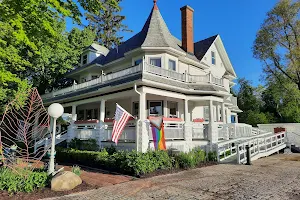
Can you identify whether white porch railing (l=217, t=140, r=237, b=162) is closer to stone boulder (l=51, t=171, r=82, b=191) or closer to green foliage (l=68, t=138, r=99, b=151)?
green foliage (l=68, t=138, r=99, b=151)

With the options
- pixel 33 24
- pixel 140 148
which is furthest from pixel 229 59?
pixel 33 24

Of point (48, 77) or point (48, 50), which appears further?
point (48, 77)

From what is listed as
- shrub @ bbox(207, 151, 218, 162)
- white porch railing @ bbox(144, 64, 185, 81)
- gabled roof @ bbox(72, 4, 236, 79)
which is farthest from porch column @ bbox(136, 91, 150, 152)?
gabled roof @ bbox(72, 4, 236, 79)

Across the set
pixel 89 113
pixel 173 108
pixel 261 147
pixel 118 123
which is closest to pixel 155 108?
pixel 173 108

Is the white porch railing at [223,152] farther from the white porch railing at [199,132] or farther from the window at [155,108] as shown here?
the window at [155,108]

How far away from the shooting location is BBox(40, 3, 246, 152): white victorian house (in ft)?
44.7

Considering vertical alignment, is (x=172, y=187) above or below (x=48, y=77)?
below

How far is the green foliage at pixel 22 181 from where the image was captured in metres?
7.22

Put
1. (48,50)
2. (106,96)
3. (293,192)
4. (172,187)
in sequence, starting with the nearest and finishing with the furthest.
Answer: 1. (293,192)
2. (172,187)
3. (106,96)
4. (48,50)

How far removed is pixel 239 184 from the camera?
843 cm

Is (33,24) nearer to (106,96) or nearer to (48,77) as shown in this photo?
(106,96)

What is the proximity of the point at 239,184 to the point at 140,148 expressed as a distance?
5392 millimetres

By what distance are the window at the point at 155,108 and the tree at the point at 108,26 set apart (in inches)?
1253

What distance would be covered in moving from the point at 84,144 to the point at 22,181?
26.3 ft
